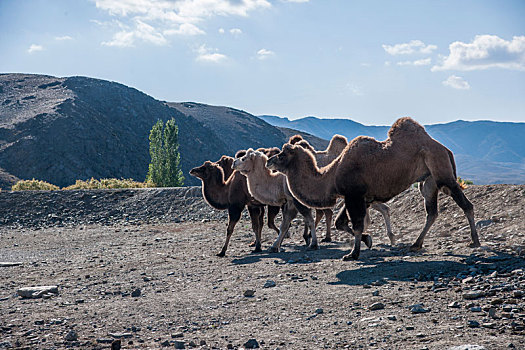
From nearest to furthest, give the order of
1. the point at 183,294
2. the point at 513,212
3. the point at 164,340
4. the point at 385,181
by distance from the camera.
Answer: the point at 164,340 < the point at 183,294 < the point at 385,181 < the point at 513,212

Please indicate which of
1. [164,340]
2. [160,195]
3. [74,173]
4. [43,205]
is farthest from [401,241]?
[74,173]

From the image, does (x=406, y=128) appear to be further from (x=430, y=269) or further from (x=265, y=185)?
(x=265, y=185)

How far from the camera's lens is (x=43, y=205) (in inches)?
917

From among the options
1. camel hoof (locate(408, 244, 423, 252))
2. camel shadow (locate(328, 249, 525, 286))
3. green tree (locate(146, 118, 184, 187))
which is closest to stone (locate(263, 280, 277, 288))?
camel shadow (locate(328, 249, 525, 286))

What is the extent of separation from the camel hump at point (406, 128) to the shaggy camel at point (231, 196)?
13.7ft

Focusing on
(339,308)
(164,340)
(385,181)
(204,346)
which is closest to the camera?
(204,346)

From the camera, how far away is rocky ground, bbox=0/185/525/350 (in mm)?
5359

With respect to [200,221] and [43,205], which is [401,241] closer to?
[200,221]

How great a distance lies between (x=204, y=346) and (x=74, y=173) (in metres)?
→ 64.3

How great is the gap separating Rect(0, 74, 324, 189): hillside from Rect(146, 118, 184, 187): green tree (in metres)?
21.4

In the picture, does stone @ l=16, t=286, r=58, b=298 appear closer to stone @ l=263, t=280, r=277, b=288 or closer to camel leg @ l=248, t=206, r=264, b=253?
stone @ l=263, t=280, r=277, b=288

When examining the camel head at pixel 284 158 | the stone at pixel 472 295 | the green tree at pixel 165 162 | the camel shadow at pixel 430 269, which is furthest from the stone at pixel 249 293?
the green tree at pixel 165 162

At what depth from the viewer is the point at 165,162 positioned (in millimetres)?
44688

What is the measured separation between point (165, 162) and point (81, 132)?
115 feet
